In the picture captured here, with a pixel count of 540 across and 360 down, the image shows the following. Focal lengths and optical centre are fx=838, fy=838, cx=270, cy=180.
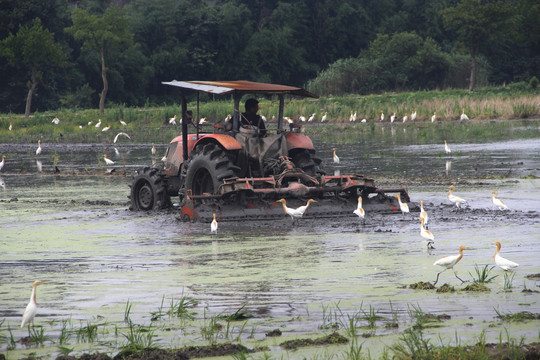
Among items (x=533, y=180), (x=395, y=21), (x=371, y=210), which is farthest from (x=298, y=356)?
(x=395, y=21)

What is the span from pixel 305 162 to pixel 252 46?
74.3 m

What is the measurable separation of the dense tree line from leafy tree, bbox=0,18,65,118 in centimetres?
11

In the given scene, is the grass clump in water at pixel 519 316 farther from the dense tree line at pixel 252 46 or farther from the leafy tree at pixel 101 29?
the dense tree line at pixel 252 46

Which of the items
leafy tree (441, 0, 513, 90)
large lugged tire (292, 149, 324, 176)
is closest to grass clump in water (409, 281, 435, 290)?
large lugged tire (292, 149, 324, 176)

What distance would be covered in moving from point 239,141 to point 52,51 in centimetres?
5546

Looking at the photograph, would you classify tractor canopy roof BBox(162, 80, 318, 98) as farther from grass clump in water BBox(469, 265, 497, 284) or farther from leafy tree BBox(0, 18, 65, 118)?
leafy tree BBox(0, 18, 65, 118)

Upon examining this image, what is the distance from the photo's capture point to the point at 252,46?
8769 centimetres

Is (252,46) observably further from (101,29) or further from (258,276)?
(258,276)

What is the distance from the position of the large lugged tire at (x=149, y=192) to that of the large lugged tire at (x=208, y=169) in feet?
3.84

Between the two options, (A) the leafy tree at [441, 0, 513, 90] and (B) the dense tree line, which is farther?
(A) the leafy tree at [441, 0, 513, 90]

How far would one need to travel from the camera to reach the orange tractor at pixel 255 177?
44.8 feet

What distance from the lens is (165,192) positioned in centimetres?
1602

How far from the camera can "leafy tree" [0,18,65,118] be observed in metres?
65.5

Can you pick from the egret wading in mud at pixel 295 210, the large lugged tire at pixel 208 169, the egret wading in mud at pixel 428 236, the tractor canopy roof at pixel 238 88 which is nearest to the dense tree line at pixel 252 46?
the large lugged tire at pixel 208 169
